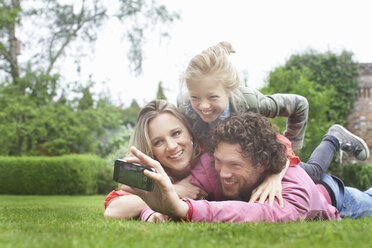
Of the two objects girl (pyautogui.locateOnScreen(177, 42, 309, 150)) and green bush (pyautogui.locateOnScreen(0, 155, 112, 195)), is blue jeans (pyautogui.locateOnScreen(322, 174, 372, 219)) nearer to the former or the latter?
girl (pyautogui.locateOnScreen(177, 42, 309, 150))

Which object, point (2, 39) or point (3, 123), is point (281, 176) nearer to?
point (3, 123)

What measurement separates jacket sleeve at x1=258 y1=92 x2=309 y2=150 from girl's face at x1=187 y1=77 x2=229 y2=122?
560mm

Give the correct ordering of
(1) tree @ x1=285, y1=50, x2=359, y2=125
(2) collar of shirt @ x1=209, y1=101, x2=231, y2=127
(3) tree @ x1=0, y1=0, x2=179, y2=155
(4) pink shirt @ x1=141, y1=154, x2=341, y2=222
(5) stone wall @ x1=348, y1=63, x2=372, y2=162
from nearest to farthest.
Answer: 1. (4) pink shirt @ x1=141, y1=154, x2=341, y2=222
2. (2) collar of shirt @ x1=209, y1=101, x2=231, y2=127
3. (5) stone wall @ x1=348, y1=63, x2=372, y2=162
4. (1) tree @ x1=285, y1=50, x2=359, y2=125
5. (3) tree @ x1=0, y1=0, x2=179, y2=155

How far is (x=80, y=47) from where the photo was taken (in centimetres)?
1856

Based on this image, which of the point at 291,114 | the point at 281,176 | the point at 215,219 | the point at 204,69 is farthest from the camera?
the point at 291,114

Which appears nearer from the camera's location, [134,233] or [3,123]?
[134,233]

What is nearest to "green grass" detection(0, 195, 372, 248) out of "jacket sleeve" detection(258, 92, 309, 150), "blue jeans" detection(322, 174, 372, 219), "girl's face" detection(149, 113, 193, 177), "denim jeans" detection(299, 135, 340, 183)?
"girl's face" detection(149, 113, 193, 177)

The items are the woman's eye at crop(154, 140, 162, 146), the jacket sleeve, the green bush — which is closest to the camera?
the woman's eye at crop(154, 140, 162, 146)

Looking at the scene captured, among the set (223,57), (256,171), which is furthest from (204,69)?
(256,171)

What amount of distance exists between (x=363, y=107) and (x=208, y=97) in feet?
33.1

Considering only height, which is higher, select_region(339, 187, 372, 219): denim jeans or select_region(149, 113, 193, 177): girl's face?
select_region(149, 113, 193, 177): girl's face

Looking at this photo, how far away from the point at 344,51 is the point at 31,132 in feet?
39.6

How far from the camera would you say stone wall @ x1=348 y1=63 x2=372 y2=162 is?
10.9m

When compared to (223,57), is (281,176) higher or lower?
lower
